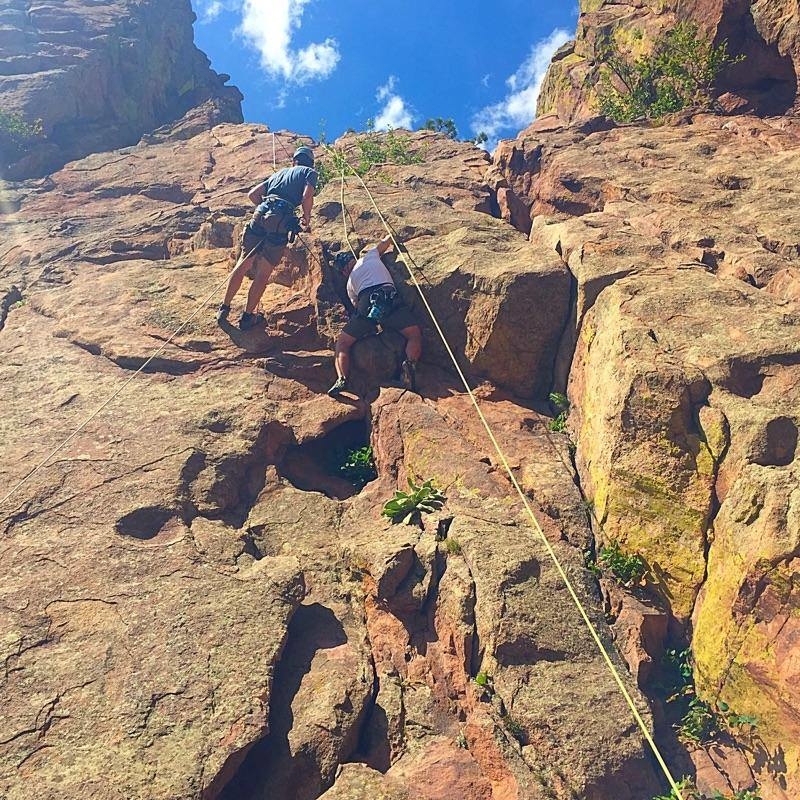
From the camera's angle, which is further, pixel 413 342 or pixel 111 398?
pixel 413 342

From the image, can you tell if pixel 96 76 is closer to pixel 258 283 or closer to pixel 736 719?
pixel 258 283

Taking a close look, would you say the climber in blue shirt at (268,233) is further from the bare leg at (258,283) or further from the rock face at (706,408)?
the rock face at (706,408)

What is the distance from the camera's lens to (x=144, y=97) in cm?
2609

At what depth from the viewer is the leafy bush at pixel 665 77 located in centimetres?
1438

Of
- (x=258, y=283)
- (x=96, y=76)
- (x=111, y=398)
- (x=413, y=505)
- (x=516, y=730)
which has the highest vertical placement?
(x=96, y=76)

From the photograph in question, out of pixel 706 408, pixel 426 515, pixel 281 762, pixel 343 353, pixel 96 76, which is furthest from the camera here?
pixel 96 76

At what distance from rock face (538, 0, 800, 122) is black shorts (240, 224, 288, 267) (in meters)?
11.1

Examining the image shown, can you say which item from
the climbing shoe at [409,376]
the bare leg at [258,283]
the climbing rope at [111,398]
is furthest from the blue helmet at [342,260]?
the climbing shoe at [409,376]

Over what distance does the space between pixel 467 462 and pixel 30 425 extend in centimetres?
569

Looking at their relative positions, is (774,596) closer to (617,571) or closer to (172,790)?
(617,571)

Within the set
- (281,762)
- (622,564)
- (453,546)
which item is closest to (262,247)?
(453,546)

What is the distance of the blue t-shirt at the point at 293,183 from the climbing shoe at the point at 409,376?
376 centimetres

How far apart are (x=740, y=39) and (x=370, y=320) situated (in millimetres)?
11631

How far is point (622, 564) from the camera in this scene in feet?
21.9
